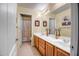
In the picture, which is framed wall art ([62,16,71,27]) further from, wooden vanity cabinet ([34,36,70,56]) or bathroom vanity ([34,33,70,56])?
wooden vanity cabinet ([34,36,70,56])

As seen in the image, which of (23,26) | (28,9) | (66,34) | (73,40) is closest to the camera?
(73,40)

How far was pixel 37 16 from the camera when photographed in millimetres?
5117

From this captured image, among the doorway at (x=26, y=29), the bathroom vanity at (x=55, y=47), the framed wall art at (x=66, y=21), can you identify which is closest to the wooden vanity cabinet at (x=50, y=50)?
the bathroom vanity at (x=55, y=47)

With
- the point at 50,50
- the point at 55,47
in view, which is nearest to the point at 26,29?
the point at 50,50

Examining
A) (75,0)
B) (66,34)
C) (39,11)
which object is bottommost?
Answer: (66,34)

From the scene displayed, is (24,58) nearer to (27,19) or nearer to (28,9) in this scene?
(28,9)

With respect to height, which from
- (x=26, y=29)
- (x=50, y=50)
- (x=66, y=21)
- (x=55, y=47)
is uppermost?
(x=66, y=21)

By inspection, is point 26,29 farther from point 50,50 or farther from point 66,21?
point 50,50

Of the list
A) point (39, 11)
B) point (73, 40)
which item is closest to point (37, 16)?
point (39, 11)

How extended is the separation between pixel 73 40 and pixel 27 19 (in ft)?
16.7

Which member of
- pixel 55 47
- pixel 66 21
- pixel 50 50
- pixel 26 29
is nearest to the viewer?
pixel 55 47

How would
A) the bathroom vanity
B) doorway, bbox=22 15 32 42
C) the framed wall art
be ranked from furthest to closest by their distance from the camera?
doorway, bbox=22 15 32 42, the framed wall art, the bathroom vanity

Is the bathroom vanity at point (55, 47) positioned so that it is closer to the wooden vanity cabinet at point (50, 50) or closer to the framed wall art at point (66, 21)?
the wooden vanity cabinet at point (50, 50)

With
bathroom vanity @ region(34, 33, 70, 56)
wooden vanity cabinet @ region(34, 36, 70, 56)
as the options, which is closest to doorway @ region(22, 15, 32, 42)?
wooden vanity cabinet @ region(34, 36, 70, 56)
